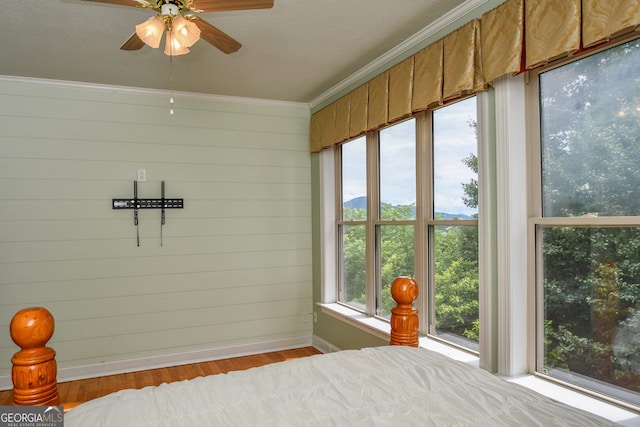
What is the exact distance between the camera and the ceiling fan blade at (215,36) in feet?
6.59

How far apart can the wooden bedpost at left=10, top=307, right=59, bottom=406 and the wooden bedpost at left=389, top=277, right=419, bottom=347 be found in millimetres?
1326

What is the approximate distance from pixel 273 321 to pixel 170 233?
136 cm

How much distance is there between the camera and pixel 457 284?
2.74 metres

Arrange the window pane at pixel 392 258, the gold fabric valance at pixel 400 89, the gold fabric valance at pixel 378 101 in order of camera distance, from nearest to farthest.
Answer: the gold fabric valance at pixel 400 89, the gold fabric valance at pixel 378 101, the window pane at pixel 392 258

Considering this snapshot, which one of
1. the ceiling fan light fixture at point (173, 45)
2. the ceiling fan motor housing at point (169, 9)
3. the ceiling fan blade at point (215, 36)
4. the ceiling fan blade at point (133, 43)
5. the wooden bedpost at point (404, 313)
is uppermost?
the ceiling fan blade at point (133, 43)

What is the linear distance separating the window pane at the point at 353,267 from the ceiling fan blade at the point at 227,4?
2.36 m

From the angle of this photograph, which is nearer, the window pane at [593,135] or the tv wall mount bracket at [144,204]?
the window pane at [593,135]

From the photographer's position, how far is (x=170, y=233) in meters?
4.00

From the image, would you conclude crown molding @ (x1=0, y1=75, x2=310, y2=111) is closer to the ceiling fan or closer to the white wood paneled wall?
the white wood paneled wall

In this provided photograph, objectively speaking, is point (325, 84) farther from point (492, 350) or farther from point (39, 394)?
point (39, 394)

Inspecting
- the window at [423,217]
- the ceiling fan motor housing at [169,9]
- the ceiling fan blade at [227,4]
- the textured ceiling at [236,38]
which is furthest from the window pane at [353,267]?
the ceiling fan motor housing at [169,9]

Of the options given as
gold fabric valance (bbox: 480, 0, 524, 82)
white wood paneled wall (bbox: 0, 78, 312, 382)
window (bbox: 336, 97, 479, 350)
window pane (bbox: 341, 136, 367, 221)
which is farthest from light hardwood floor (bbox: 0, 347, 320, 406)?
gold fabric valance (bbox: 480, 0, 524, 82)

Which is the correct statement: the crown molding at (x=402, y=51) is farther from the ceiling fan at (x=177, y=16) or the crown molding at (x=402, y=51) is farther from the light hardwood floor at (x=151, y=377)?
the light hardwood floor at (x=151, y=377)

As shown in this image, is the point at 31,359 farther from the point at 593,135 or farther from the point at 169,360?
the point at 169,360
